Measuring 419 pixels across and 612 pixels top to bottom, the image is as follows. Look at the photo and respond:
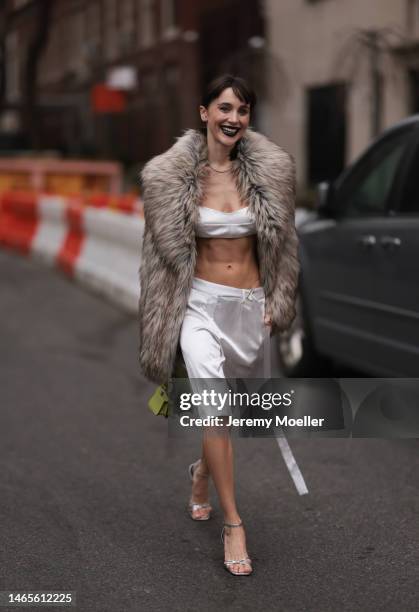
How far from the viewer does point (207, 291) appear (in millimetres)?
4242

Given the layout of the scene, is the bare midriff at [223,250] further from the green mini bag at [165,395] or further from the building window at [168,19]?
the building window at [168,19]

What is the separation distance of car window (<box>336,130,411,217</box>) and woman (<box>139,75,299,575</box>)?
2.24m

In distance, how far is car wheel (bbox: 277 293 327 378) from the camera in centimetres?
742

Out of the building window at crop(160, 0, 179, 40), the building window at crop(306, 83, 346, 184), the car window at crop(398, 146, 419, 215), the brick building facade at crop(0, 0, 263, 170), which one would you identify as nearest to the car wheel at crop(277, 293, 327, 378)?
the car window at crop(398, 146, 419, 215)

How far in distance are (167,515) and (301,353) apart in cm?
287

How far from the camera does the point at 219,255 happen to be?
424cm

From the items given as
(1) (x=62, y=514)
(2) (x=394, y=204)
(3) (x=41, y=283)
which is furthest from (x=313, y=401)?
(3) (x=41, y=283)

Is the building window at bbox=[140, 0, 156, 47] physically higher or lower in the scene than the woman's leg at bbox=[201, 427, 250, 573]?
higher

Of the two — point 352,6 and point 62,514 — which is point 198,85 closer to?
point 352,6

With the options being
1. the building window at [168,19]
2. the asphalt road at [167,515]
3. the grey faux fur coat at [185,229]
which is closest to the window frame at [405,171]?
the asphalt road at [167,515]

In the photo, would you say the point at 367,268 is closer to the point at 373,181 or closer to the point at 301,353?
the point at 373,181

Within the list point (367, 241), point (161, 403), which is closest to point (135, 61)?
point (367, 241)

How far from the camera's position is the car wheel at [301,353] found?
7421 mm

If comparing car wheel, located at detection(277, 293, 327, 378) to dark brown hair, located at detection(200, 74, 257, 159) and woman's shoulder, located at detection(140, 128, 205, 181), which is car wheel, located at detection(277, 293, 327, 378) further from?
dark brown hair, located at detection(200, 74, 257, 159)
